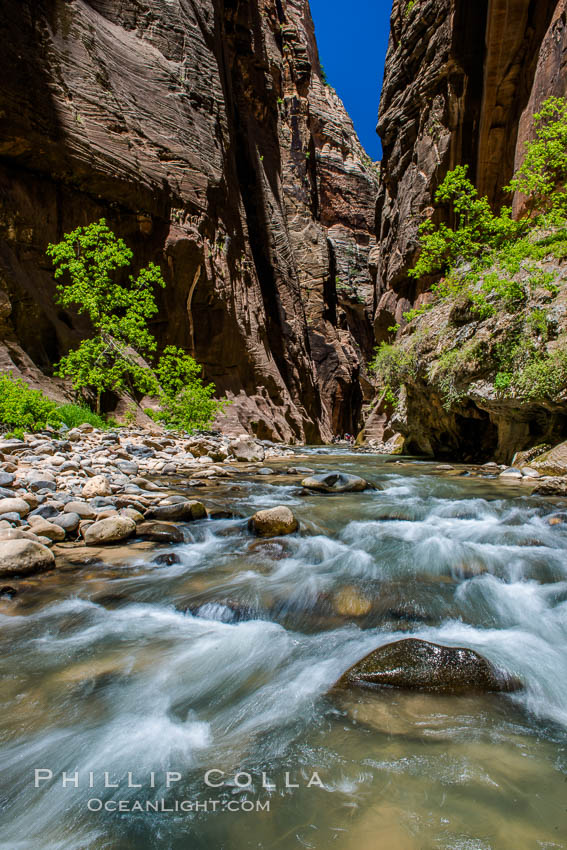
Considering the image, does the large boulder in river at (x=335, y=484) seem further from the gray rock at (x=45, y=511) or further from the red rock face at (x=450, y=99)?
the red rock face at (x=450, y=99)

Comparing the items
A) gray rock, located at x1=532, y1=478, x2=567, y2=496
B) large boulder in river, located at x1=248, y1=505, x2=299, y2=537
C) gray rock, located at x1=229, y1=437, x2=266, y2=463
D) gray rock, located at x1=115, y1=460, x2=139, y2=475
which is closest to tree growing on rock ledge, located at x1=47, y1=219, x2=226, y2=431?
gray rock, located at x1=229, y1=437, x2=266, y2=463

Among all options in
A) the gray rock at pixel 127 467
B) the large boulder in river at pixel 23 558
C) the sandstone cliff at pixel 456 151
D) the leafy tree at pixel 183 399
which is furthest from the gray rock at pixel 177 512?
the leafy tree at pixel 183 399

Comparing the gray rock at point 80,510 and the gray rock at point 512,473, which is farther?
the gray rock at point 512,473

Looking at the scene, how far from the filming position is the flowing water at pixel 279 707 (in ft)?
4.50

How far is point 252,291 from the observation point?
21.8 metres

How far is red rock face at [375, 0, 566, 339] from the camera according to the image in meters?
15.7

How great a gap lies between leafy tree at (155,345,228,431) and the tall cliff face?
2.97 metres

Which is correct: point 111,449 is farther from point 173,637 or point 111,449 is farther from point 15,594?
point 173,637

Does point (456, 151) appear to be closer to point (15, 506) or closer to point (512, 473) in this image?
point (512, 473)

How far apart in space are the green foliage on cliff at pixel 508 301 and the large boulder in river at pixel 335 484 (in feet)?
10.9

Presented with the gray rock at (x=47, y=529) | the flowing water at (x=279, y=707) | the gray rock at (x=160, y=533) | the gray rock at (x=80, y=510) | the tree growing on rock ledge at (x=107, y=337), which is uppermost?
the tree growing on rock ledge at (x=107, y=337)

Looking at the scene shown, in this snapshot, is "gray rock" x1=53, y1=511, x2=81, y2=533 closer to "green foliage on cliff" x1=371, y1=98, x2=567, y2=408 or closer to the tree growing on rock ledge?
"green foliage on cliff" x1=371, y1=98, x2=567, y2=408

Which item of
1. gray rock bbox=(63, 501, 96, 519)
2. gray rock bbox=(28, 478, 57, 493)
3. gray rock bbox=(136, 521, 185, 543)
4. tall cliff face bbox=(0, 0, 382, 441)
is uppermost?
tall cliff face bbox=(0, 0, 382, 441)

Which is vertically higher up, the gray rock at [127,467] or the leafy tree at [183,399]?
the leafy tree at [183,399]
